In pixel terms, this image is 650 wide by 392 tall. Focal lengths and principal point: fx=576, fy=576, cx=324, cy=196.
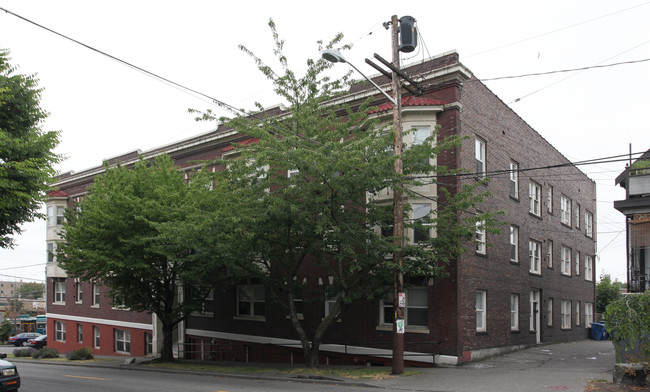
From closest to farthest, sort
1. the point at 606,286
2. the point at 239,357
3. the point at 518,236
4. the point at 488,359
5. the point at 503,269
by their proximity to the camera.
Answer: the point at 488,359
the point at 503,269
the point at 518,236
the point at 239,357
the point at 606,286

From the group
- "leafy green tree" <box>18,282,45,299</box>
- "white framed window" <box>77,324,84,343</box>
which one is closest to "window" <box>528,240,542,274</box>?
"white framed window" <box>77,324,84,343</box>

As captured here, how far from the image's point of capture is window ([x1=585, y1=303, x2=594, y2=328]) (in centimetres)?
3485

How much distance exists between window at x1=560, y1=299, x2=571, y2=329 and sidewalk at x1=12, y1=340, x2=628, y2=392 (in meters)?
7.67

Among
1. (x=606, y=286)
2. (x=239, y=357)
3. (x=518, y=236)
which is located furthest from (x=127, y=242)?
(x=606, y=286)

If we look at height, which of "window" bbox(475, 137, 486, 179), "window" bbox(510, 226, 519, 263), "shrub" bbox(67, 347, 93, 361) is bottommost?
"shrub" bbox(67, 347, 93, 361)

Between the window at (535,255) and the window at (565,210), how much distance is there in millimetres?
3915

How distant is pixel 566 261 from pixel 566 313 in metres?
2.79

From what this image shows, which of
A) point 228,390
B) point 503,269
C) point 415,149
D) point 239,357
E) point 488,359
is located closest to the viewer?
point 228,390

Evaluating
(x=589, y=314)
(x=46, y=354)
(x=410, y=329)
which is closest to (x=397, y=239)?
(x=410, y=329)

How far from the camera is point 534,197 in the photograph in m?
27.1

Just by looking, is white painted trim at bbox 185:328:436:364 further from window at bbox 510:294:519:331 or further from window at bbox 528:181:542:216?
window at bbox 528:181:542:216

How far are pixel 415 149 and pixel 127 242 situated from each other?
1171 cm

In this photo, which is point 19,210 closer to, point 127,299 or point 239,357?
point 127,299

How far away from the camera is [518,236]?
2520 centimetres
